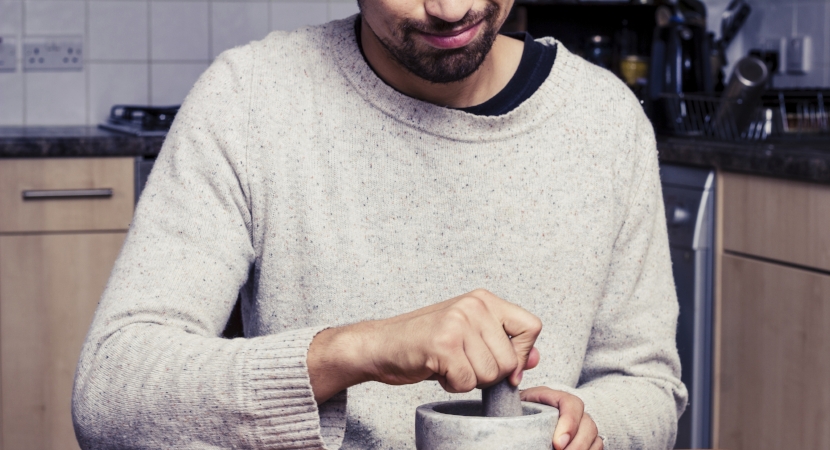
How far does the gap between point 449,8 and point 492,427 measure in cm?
40

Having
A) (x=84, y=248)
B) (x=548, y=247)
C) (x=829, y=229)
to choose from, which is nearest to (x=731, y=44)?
(x=829, y=229)

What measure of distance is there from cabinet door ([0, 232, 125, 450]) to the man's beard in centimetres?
144

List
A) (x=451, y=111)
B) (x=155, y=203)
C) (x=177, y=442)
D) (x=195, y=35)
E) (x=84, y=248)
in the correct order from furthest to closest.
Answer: (x=195, y=35) → (x=84, y=248) → (x=451, y=111) → (x=155, y=203) → (x=177, y=442)

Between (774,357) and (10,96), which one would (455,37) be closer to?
(774,357)

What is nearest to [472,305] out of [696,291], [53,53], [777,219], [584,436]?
[584,436]

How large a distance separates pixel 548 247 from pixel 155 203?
393mm

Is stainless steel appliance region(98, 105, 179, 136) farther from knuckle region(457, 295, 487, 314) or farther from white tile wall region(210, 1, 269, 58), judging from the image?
knuckle region(457, 295, 487, 314)

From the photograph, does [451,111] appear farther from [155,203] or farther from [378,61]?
[155,203]

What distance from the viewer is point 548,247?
944 mm

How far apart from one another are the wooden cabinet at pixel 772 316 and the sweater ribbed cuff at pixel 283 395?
1.22 m

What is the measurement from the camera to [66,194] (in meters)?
2.08

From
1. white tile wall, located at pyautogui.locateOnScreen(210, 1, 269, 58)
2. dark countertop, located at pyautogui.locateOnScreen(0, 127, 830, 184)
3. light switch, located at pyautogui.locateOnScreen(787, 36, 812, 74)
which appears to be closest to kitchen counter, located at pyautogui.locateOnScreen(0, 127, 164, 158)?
dark countertop, located at pyautogui.locateOnScreen(0, 127, 830, 184)

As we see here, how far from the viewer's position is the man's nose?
0.78 m

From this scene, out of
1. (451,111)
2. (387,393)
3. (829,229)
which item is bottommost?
(387,393)
